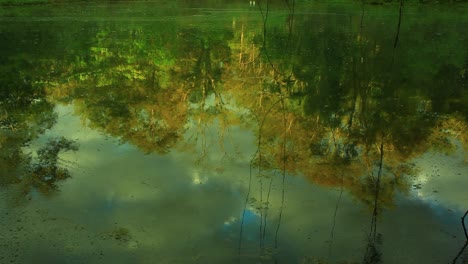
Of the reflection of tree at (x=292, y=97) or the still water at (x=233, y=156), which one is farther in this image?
the reflection of tree at (x=292, y=97)

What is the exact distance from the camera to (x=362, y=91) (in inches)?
369

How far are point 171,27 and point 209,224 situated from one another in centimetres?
1623

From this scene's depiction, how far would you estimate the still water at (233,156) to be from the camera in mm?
4152

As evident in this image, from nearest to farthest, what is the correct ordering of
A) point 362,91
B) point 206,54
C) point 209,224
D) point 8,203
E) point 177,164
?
point 209,224
point 8,203
point 177,164
point 362,91
point 206,54

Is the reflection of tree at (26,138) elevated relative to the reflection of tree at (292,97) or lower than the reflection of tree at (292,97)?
lower

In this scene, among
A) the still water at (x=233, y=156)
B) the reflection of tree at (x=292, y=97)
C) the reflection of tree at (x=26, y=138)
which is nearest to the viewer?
the still water at (x=233, y=156)

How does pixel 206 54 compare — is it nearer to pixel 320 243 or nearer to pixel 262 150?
pixel 262 150

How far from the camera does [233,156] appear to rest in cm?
627

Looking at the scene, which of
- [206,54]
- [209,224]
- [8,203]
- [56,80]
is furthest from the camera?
[206,54]

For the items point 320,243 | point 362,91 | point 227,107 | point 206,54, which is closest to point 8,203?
point 320,243

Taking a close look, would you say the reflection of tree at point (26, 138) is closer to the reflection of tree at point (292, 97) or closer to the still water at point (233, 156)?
the still water at point (233, 156)

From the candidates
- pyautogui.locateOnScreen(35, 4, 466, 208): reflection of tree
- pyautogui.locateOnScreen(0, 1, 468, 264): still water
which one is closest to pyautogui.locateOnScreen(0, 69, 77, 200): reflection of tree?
pyautogui.locateOnScreen(0, 1, 468, 264): still water

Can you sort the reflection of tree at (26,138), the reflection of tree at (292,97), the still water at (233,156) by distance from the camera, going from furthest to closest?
the reflection of tree at (292,97), the reflection of tree at (26,138), the still water at (233,156)

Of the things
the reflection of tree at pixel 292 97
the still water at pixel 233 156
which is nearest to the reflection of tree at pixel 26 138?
the still water at pixel 233 156
